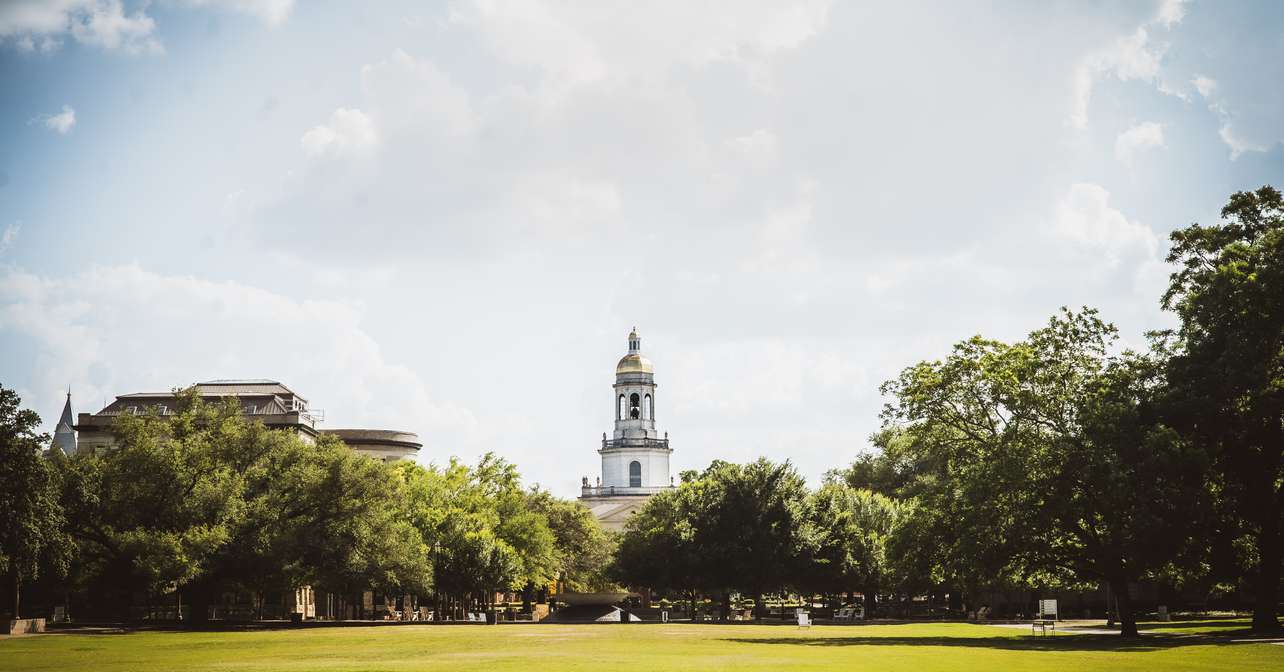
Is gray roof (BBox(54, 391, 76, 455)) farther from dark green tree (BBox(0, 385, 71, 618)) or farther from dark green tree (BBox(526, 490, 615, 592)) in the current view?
dark green tree (BBox(0, 385, 71, 618))

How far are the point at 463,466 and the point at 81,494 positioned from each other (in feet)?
101

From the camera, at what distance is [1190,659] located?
34125 millimetres

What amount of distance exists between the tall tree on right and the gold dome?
453 ft

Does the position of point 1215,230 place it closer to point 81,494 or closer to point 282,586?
point 282,586

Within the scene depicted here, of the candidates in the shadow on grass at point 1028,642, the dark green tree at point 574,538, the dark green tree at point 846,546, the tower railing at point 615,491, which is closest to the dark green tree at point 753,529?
the dark green tree at point 846,546

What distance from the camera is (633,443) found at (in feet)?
625

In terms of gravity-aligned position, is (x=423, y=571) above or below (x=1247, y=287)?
below

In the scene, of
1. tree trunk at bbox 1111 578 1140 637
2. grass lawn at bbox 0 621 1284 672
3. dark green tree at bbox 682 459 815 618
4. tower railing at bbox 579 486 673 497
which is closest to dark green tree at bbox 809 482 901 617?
dark green tree at bbox 682 459 815 618

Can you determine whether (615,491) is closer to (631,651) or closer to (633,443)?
(633,443)

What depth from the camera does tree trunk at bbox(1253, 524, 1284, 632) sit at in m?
48.7

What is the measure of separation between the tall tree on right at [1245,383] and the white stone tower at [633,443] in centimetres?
13893

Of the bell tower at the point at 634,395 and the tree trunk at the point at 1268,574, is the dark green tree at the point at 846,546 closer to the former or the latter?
the tree trunk at the point at 1268,574

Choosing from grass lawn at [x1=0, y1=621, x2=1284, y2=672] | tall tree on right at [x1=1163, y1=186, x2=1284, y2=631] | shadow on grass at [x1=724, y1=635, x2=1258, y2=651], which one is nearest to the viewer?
grass lawn at [x1=0, y1=621, x2=1284, y2=672]

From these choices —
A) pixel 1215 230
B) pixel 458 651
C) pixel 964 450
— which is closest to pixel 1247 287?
pixel 1215 230
